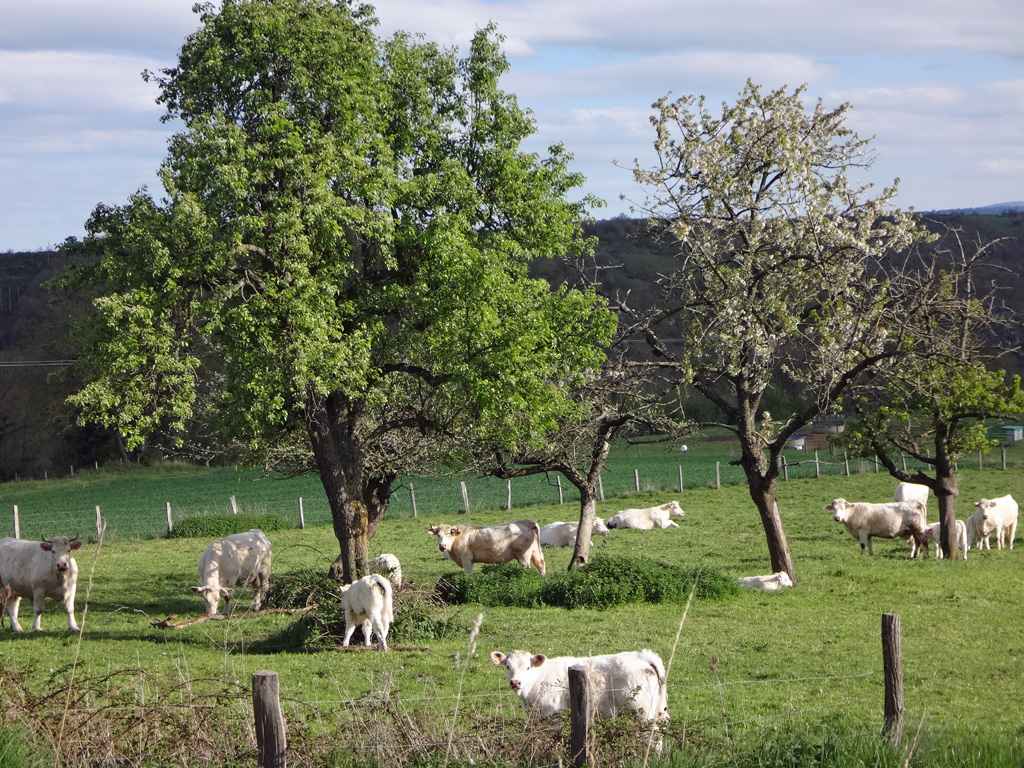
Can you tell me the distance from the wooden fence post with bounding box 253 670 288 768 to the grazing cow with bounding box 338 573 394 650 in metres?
8.39

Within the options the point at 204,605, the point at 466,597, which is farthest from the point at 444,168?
the point at 204,605

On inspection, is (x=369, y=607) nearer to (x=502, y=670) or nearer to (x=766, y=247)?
(x=502, y=670)

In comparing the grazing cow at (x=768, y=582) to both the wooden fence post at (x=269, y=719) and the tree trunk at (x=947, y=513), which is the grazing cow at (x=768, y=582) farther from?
the wooden fence post at (x=269, y=719)

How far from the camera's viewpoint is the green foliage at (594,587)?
18438mm

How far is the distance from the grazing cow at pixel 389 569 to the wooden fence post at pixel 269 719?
347 inches

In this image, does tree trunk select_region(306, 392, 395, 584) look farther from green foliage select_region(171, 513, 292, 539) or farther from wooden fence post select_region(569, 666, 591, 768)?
green foliage select_region(171, 513, 292, 539)

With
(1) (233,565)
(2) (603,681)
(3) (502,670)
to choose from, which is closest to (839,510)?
(1) (233,565)

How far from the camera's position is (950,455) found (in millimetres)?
25594

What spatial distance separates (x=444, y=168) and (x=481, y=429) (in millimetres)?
4968

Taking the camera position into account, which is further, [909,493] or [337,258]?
[909,493]

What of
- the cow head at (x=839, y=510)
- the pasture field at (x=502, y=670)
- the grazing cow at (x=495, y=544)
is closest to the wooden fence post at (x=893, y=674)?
the pasture field at (x=502, y=670)

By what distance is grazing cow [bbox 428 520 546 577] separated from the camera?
24578 millimetres

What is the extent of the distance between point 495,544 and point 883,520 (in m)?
10.2

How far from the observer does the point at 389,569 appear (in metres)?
15.7
